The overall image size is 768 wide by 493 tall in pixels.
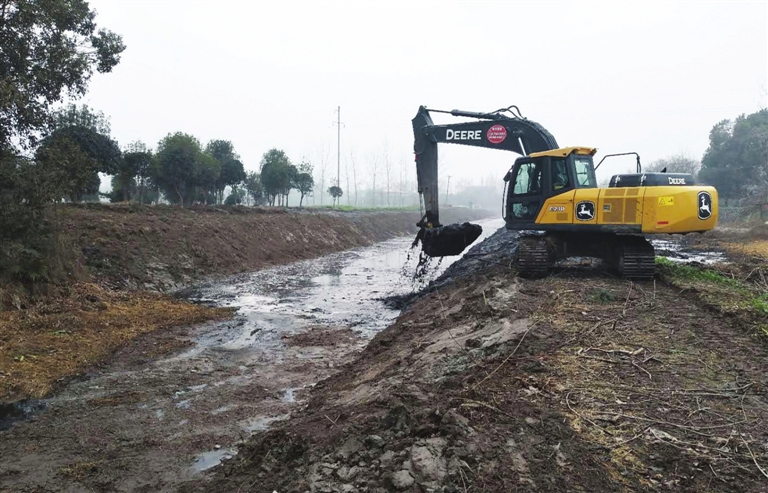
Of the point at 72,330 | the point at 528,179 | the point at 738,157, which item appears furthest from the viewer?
the point at 738,157

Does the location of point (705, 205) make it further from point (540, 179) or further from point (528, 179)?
point (528, 179)

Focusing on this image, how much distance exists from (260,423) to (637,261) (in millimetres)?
7561

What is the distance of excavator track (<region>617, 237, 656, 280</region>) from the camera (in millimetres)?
9461

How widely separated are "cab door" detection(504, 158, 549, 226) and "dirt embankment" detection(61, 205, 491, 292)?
1043 centimetres

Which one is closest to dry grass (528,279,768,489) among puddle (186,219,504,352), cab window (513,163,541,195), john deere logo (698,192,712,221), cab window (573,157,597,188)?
john deere logo (698,192,712,221)

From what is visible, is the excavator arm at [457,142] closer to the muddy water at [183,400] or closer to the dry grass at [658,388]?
the muddy water at [183,400]

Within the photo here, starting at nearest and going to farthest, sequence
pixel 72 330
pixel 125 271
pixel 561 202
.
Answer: pixel 72 330 < pixel 561 202 < pixel 125 271

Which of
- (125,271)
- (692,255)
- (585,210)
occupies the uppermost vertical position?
(585,210)

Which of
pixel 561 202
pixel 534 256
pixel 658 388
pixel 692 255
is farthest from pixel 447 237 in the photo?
pixel 692 255

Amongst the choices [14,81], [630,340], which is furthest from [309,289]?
[630,340]

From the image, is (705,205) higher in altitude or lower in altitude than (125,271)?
higher

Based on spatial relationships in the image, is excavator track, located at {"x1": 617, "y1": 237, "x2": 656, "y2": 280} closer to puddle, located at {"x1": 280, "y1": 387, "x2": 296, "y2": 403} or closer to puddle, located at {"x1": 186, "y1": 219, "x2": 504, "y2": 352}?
Result: puddle, located at {"x1": 186, "y1": 219, "x2": 504, "y2": 352}

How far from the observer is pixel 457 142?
39.6 feet

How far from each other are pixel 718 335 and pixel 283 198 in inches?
1537
